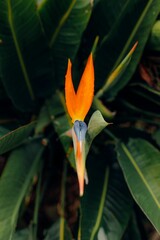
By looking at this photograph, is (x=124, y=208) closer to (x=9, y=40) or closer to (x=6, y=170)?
(x=6, y=170)

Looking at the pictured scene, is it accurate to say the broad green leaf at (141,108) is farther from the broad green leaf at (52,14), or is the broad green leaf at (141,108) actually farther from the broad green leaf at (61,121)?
the broad green leaf at (52,14)

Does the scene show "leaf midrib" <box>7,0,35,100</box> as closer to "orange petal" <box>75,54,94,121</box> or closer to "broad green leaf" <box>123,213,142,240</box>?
"orange petal" <box>75,54,94,121</box>

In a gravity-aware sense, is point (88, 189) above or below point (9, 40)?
below

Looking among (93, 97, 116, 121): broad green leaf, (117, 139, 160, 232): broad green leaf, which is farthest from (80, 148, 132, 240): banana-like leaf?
(93, 97, 116, 121): broad green leaf

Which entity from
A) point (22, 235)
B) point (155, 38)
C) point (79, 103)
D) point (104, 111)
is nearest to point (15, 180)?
point (22, 235)

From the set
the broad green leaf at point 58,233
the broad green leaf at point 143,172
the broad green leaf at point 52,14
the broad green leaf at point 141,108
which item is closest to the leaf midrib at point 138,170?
the broad green leaf at point 143,172

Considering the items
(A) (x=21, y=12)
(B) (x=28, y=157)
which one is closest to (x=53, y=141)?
(B) (x=28, y=157)
